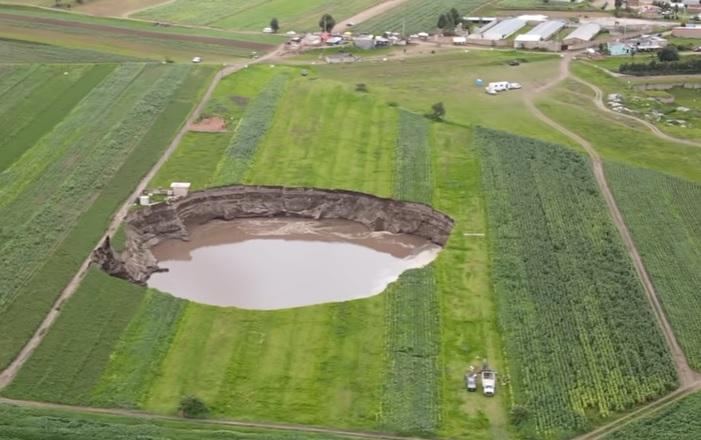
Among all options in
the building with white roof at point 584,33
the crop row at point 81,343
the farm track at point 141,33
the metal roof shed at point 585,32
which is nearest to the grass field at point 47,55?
the farm track at point 141,33

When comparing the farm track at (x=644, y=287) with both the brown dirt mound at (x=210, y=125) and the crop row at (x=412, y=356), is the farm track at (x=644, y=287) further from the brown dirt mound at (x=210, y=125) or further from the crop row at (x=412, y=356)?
the brown dirt mound at (x=210, y=125)

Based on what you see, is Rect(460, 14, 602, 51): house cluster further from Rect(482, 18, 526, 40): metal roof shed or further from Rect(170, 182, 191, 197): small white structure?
Rect(170, 182, 191, 197): small white structure

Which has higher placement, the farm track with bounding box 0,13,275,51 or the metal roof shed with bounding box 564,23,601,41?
the farm track with bounding box 0,13,275,51

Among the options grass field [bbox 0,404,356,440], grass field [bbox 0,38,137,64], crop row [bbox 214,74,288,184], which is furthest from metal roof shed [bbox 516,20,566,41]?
grass field [bbox 0,404,356,440]

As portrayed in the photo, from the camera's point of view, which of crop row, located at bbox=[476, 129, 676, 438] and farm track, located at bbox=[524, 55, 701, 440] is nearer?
farm track, located at bbox=[524, 55, 701, 440]

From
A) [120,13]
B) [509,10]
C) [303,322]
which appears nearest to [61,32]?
[120,13]

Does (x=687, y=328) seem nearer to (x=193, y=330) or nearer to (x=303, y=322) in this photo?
A: (x=303, y=322)
